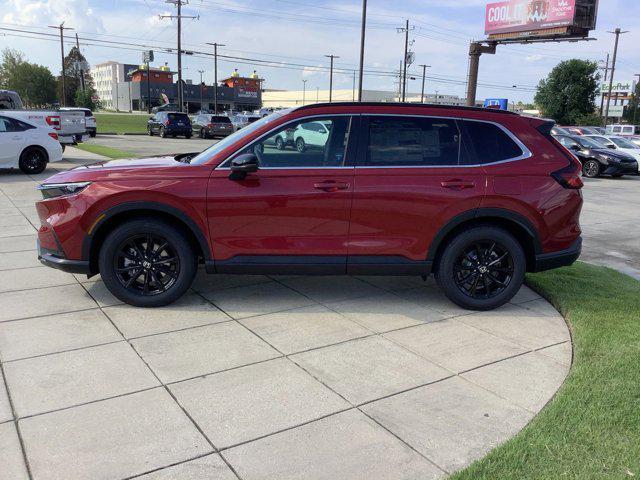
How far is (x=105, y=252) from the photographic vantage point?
477 cm

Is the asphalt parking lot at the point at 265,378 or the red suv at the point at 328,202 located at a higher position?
the red suv at the point at 328,202

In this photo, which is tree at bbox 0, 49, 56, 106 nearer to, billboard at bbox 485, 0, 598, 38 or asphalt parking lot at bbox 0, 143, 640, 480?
billboard at bbox 485, 0, 598, 38

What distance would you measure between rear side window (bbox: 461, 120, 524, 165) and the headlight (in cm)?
334

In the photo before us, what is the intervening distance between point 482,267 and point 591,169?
17.8 meters

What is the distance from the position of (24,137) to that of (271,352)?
12172mm

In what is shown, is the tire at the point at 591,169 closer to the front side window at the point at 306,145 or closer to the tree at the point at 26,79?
the front side window at the point at 306,145

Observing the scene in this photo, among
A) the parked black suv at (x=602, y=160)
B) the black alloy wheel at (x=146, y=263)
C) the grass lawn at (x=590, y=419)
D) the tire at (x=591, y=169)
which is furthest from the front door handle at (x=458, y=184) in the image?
the tire at (x=591, y=169)

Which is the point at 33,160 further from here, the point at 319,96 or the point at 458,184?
the point at 319,96

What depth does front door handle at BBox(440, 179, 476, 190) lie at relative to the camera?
4859mm

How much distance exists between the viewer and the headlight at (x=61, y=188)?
4.78m

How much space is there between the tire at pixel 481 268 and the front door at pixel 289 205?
99cm

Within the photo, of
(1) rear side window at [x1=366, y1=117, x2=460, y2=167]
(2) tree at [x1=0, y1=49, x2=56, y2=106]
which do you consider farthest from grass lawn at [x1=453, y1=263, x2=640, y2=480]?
(2) tree at [x1=0, y1=49, x2=56, y2=106]

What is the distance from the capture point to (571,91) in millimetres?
58125

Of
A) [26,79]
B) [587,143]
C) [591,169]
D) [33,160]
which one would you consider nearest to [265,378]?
[33,160]
